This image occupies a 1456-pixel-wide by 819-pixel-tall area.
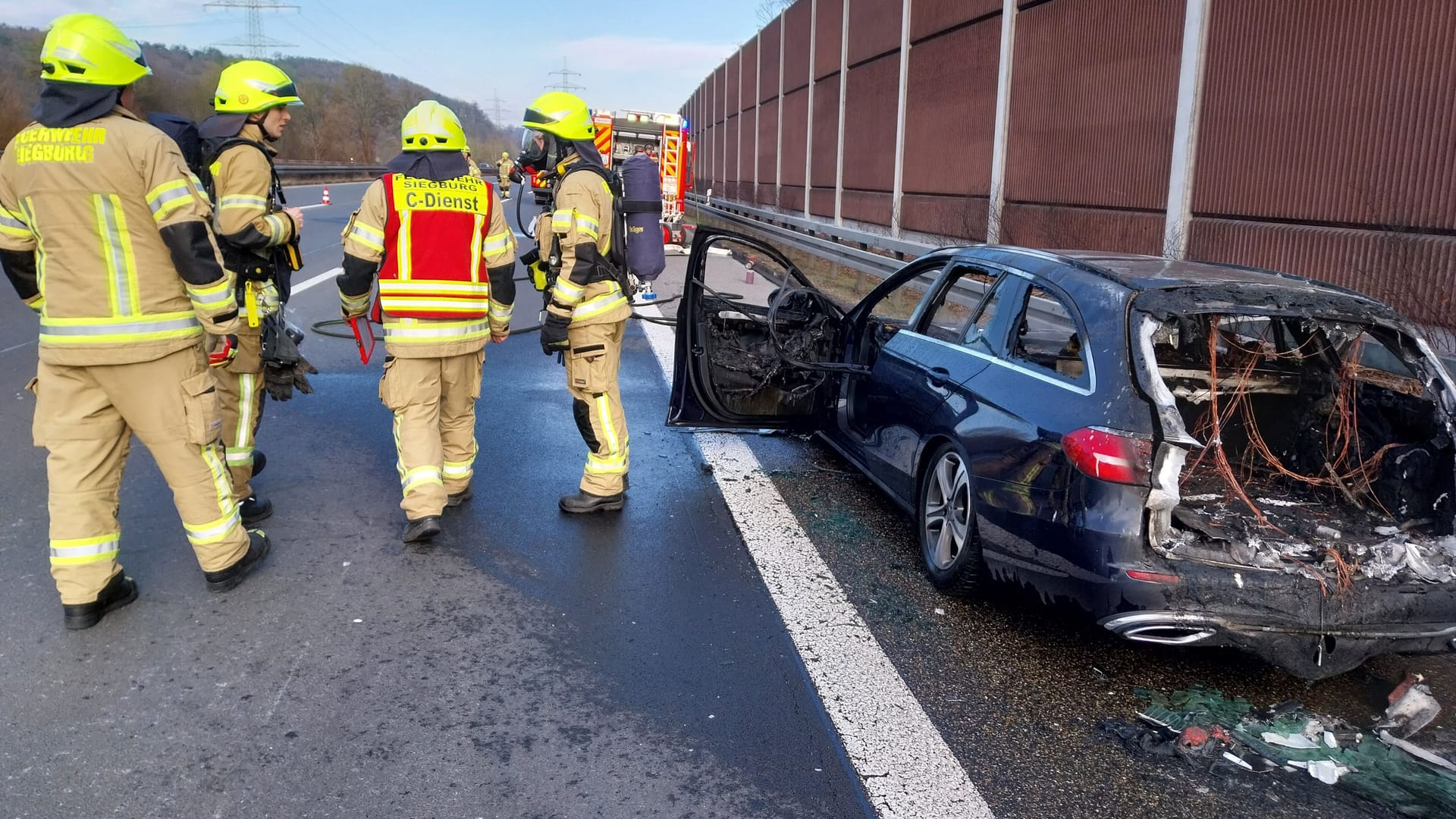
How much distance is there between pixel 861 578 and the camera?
4605mm

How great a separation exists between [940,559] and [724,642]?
1.10 metres

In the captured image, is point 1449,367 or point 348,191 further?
point 348,191

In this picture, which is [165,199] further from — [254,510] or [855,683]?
[855,683]

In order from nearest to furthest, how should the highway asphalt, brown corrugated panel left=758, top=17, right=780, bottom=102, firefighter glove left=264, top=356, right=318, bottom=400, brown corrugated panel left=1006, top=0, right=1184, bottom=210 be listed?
the highway asphalt, firefighter glove left=264, top=356, right=318, bottom=400, brown corrugated panel left=1006, top=0, right=1184, bottom=210, brown corrugated panel left=758, top=17, right=780, bottom=102

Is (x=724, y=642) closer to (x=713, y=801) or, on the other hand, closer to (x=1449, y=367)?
(x=713, y=801)

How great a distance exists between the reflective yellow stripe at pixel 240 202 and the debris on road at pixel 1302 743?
4079 mm

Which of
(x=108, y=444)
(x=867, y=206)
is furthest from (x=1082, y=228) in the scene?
(x=108, y=444)

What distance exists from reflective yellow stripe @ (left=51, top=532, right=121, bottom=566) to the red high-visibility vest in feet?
5.02

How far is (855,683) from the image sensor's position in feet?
12.0

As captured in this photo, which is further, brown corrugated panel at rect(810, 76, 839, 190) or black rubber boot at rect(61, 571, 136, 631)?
brown corrugated panel at rect(810, 76, 839, 190)

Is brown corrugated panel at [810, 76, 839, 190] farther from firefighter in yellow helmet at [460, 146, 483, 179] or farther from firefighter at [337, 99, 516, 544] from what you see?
firefighter at [337, 99, 516, 544]

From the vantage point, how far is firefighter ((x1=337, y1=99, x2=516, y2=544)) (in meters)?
4.76

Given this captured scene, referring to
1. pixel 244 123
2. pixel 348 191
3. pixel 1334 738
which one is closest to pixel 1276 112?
pixel 1334 738

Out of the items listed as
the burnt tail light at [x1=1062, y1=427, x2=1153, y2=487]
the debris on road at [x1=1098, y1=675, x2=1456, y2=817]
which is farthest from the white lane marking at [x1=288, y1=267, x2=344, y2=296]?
the debris on road at [x1=1098, y1=675, x2=1456, y2=817]
